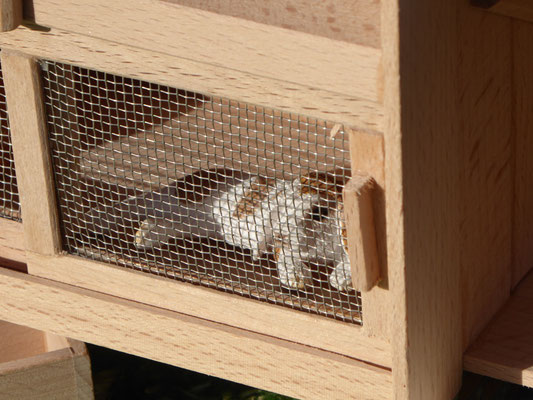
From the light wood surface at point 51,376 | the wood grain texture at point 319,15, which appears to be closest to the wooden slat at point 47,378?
the light wood surface at point 51,376

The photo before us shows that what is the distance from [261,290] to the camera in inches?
36.5

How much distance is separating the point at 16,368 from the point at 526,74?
Result: 2.23ft

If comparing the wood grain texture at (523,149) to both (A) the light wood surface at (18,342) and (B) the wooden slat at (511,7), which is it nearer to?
(B) the wooden slat at (511,7)

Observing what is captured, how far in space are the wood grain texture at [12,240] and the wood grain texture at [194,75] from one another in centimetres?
23

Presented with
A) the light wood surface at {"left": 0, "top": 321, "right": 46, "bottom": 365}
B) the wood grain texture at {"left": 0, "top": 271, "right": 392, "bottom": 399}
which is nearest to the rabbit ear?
the wood grain texture at {"left": 0, "top": 271, "right": 392, "bottom": 399}

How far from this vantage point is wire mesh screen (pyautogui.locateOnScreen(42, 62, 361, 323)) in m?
0.89

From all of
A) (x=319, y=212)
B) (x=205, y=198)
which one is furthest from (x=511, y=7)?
(x=205, y=198)

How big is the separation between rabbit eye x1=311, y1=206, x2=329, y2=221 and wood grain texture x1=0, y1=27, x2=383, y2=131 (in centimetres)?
13

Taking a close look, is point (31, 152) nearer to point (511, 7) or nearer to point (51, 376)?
point (51, 376)

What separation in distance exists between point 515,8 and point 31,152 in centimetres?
49

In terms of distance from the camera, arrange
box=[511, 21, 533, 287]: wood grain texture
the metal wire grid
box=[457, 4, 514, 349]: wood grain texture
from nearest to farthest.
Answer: box=[457, 4, 514, 349]: wood grain texture
box=[511, 21, 533, 287]: wood grain texture
the metal wire grid

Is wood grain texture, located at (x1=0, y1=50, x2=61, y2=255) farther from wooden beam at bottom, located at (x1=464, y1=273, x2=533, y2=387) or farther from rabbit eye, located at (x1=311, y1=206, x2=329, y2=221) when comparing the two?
wooden beam at bottom, located at (x1=464, y1=273, x2=533, y2=387)

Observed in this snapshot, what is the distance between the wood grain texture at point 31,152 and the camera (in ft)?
2.99

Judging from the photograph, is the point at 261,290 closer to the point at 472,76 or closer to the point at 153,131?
the point at 153,131
